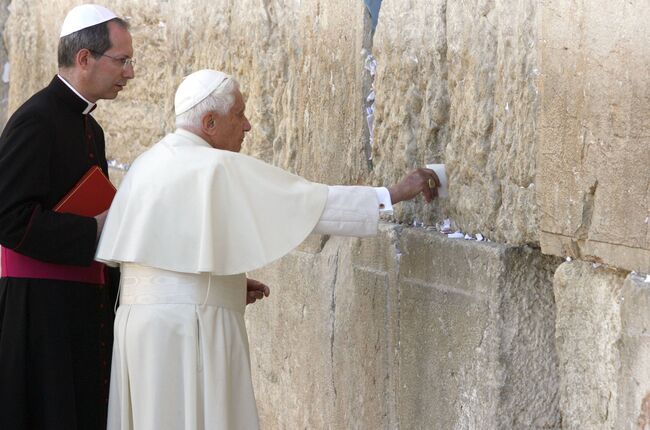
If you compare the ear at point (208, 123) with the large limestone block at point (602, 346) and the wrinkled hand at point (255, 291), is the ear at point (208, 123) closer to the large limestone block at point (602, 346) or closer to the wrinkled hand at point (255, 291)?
the wrinkled hand at point (255, 291)

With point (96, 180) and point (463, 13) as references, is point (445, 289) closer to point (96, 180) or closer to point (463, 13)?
point (463, 13)

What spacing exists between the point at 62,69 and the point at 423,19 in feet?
4.39

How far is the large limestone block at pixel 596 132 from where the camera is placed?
3.13m

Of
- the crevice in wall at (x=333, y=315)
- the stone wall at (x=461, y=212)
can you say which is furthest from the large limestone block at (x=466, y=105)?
the crevice in wall at (x=333, y=315)

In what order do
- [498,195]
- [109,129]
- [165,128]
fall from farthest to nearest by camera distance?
[109,129], [165,128], [498,195]

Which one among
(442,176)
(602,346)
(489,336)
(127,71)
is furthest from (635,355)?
(127,71)

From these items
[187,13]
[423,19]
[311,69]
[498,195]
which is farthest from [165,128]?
[498,195]

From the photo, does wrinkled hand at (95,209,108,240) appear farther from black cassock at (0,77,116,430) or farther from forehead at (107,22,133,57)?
forehead at (107,22,133,57)

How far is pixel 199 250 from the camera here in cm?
399

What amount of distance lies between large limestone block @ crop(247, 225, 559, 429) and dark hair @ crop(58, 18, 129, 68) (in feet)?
4.05

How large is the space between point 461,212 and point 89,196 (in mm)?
1322

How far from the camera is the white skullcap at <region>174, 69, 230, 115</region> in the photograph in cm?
414

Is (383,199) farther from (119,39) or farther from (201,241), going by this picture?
(119,39)

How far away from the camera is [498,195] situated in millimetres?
3938
